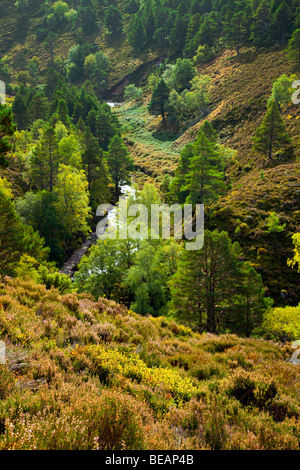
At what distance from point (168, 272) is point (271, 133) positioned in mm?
28012

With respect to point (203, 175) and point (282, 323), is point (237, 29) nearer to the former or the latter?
point (203, 175)

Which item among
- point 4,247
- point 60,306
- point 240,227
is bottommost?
point 60,306

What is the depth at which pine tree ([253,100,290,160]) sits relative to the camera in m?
37.8

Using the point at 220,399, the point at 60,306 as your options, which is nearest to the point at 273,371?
the point at 220,399

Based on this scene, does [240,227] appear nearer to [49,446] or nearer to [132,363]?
[132,363]

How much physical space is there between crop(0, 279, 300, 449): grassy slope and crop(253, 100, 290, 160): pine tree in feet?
120

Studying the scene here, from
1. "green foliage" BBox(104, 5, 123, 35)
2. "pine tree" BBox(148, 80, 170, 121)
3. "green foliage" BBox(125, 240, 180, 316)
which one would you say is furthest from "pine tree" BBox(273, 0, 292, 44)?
"green foliage" BBox(104, 5, 123, 35)

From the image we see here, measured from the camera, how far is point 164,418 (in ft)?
14.8

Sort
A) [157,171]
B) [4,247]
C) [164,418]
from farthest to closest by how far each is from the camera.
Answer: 1. [157,171]
2. [4,247]
3. [164,418]

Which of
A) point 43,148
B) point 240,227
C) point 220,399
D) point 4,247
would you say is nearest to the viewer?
point 220,399

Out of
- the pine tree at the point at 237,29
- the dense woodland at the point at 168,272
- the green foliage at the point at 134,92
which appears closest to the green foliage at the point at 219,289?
the dense woodland at the point at 168,272

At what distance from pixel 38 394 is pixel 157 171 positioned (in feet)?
177

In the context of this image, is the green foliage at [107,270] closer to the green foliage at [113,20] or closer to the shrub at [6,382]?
the shrub at [6,382]

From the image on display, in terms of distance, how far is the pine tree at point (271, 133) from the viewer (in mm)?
37750
